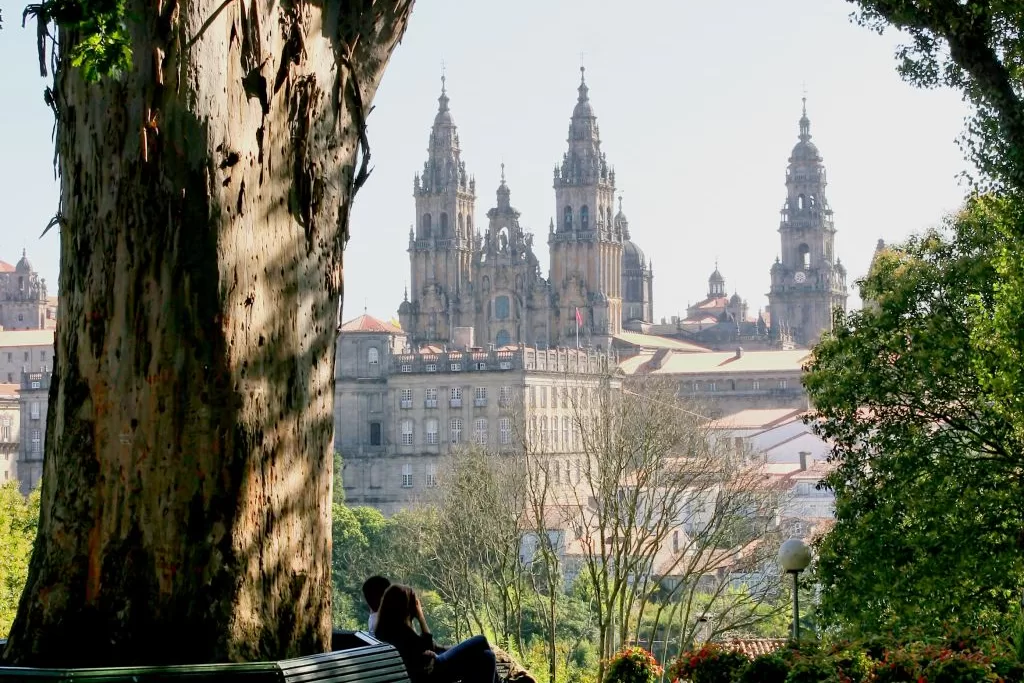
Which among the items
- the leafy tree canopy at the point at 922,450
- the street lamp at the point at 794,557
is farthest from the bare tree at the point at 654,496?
the street lamp at the point at 794,557

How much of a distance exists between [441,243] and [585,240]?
8.55 metres

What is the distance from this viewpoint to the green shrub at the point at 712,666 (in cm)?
746

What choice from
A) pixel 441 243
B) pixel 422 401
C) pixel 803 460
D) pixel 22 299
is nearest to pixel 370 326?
pixel 422 401

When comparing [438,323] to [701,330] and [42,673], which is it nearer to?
[701,330]

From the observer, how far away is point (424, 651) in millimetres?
5105

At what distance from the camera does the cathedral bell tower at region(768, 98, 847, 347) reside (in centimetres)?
10056

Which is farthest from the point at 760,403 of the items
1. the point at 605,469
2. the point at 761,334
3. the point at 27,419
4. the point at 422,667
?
the point at 422,667

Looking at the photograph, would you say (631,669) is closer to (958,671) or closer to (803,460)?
(958,671)

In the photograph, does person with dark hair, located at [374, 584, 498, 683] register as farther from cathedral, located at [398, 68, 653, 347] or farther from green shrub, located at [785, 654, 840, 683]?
cathedral, located at [398, 68, 653, 347]

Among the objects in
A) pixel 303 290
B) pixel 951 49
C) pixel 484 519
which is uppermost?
pixel 951 49

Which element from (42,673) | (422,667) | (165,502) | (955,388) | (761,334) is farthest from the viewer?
(761,334)

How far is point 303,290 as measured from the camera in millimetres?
3340

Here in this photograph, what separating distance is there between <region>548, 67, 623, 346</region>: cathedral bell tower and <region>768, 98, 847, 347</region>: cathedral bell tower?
1573 cm

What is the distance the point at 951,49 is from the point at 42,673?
8275mm
